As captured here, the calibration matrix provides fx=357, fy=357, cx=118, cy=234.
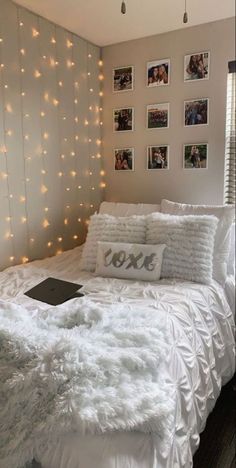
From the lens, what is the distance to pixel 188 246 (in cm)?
211

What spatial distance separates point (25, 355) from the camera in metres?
1.16

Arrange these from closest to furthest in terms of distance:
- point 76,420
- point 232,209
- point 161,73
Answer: point 76,420 < point 232,209 < point 161,73

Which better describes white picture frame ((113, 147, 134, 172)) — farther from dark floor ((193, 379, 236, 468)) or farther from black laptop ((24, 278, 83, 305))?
dark floor ((193, 379, 236, 468))

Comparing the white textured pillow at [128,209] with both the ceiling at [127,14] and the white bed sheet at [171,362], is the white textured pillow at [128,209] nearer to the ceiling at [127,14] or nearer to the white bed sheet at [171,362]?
the white bed sheet at [171,362]

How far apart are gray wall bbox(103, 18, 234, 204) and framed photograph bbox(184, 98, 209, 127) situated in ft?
0.12

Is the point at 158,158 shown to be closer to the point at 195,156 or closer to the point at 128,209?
the point at 195,156

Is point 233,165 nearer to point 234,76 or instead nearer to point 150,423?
point 234,76

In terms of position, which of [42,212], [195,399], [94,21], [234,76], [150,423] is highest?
[94,21]

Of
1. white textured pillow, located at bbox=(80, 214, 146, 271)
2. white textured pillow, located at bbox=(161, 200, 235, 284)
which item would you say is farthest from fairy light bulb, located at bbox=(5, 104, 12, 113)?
white textured pillow, located at bbox=(161, 200, 235, 284)

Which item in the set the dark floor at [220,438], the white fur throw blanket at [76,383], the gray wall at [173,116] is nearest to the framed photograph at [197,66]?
the gray wall at [173,116]

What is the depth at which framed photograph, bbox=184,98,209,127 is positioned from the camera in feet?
8.76

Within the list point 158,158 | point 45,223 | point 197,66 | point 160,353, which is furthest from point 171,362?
point 197,66

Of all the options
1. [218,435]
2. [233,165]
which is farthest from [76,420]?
[233,165]

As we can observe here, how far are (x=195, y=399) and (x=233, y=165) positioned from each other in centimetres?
177
